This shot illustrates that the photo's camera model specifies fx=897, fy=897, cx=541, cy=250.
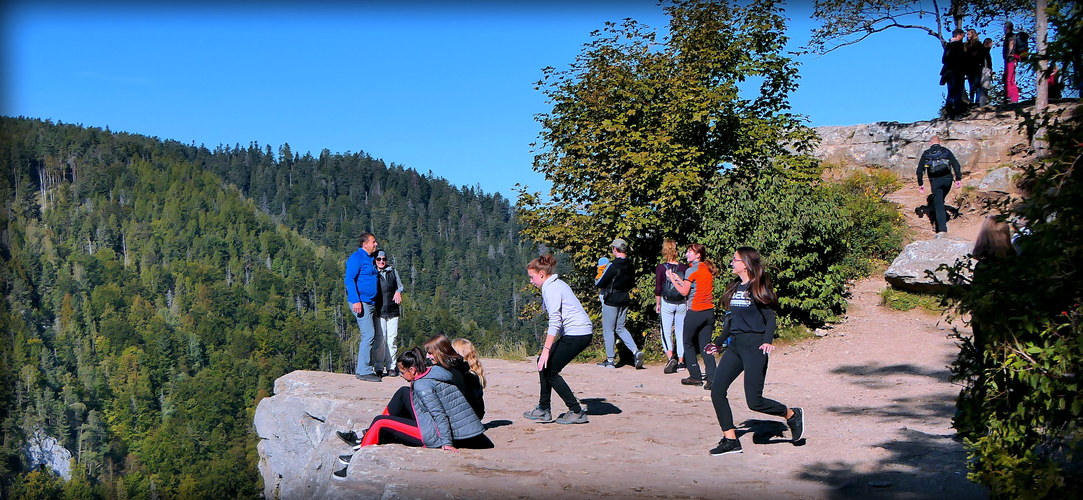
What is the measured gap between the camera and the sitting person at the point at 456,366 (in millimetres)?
7512

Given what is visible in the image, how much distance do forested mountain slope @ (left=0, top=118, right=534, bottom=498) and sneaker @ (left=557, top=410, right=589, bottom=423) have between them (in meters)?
84.6

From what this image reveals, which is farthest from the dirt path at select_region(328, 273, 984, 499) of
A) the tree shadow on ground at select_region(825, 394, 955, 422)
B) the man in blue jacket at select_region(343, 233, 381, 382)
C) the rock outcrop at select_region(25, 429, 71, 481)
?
the rock outcrop at select_region(25, 429, 71, 481)

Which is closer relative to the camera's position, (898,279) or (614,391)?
(614,391)

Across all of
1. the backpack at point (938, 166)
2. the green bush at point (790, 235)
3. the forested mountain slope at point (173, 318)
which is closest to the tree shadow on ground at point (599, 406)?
the green bush at point (790, 235)

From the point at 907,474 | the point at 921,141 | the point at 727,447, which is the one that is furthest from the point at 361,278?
the point at 921,141

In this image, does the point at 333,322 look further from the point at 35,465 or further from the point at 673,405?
the point at 673,405

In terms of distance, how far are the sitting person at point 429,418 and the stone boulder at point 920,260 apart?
10.2 metres

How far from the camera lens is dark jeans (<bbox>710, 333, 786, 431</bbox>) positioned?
22.9ft

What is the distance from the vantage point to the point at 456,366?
7.61 m

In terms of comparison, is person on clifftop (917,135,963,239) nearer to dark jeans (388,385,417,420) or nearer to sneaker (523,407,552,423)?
sneaker (523,407,552,423)

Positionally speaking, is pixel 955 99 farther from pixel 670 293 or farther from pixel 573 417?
pixel 573 417

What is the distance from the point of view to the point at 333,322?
518 feet

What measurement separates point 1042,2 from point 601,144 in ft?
26.1

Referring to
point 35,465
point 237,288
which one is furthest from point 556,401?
point 237,288
